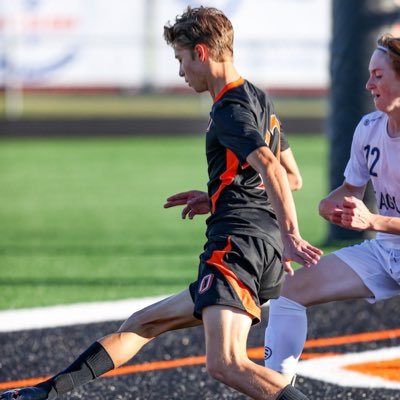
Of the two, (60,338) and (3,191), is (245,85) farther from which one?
(3,191)

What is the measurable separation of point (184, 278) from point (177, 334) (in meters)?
1.92

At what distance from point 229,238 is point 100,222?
25.5 feet

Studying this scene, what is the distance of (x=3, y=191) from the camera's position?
14984mm

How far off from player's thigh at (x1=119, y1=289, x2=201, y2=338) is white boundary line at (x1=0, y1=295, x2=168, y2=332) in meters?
2.39

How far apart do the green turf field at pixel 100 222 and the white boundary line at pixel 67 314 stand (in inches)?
9.3

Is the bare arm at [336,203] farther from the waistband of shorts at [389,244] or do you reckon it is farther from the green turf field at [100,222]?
the green turf field at [100,222]

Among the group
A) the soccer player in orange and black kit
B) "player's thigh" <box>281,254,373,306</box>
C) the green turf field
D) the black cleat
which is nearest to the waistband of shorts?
"player's thigh" <box>281,254,373,306</box>

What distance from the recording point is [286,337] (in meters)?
4.93

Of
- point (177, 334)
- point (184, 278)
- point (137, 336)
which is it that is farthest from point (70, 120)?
point (137, 336)

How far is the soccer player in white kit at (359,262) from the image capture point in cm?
485

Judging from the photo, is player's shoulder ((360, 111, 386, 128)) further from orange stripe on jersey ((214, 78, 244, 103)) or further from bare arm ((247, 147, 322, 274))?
bare arm ((247, 147, 322, 274))

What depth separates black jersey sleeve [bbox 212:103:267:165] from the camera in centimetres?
433

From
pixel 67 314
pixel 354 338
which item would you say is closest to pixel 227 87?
pixel 354 338

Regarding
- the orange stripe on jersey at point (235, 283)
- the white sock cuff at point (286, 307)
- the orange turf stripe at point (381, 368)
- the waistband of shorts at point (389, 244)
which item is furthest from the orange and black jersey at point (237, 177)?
the orange turf stripe at point (381, 368)
